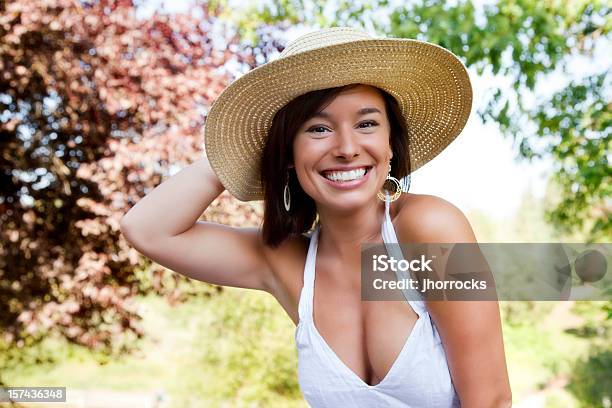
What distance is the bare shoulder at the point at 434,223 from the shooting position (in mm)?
1667

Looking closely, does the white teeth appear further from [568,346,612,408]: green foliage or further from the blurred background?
[568,346,612,408]: green foliage

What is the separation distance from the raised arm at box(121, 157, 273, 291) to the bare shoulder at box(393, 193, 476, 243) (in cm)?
51

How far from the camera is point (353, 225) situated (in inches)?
73.8

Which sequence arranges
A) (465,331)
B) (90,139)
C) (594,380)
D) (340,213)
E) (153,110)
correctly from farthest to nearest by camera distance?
(594,380)
(90,139)
(153,110)
(340,213)
(465,331)

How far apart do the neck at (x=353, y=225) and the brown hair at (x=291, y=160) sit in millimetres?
129

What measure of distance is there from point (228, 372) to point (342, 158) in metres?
4.71

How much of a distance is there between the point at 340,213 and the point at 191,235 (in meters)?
0.45

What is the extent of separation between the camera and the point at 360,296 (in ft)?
6.05

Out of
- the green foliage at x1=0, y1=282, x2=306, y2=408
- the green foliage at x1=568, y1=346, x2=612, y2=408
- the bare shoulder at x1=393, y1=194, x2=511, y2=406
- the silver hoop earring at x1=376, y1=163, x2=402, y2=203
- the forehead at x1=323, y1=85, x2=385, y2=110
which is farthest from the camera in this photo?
the green foliage at x1=568, y1=346, x2=612, y2=408

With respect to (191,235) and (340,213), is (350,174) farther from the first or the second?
(191,235)

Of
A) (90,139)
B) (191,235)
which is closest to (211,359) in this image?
(90,139)

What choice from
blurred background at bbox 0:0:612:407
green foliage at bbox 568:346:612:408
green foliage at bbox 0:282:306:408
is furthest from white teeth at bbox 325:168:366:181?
green foliage at bbox 568:346:612:408

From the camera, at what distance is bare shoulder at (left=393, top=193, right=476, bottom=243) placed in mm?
1667

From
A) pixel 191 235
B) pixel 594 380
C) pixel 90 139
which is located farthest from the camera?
pixel 594 380
